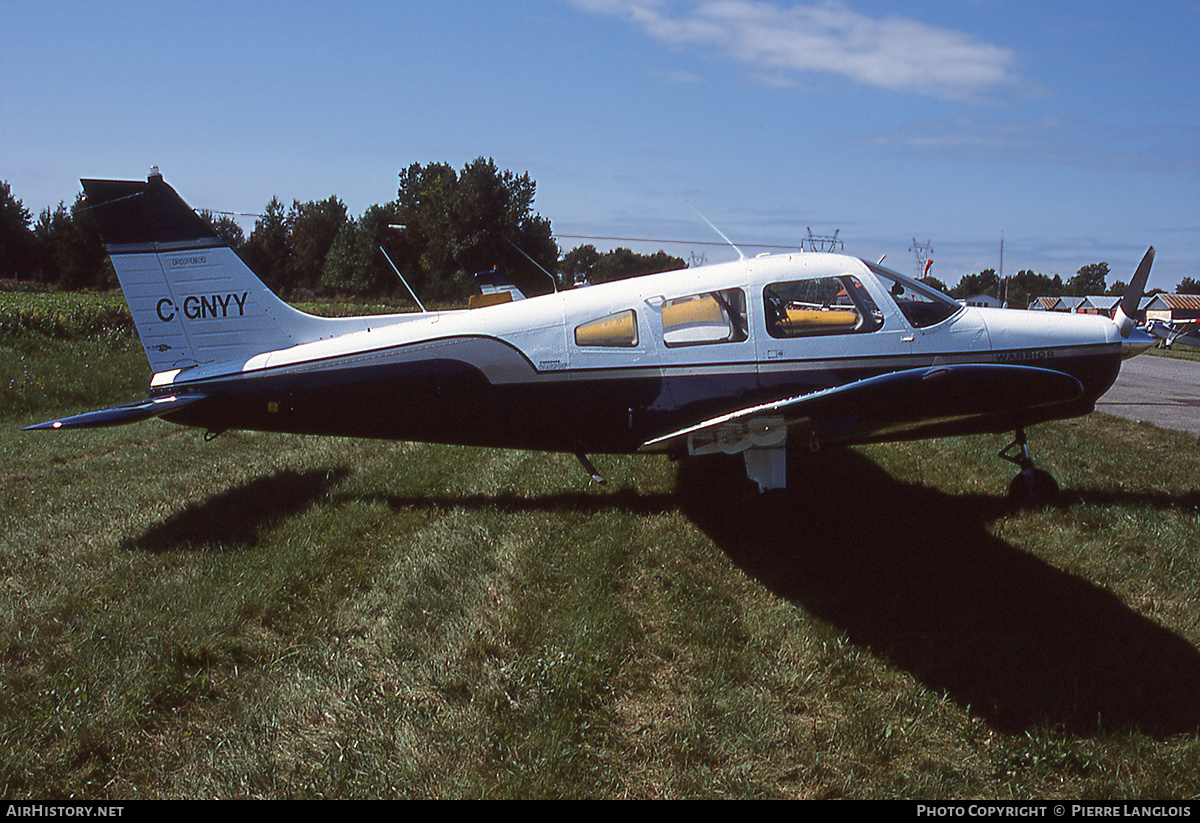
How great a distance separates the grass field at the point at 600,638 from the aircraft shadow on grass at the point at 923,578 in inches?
0.9

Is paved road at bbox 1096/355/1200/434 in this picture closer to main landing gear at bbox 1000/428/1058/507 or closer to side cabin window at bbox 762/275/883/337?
main landing gear at bbox 1000/428/1058/507

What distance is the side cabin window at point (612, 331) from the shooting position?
5.87m

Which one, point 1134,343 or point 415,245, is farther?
point 415,245

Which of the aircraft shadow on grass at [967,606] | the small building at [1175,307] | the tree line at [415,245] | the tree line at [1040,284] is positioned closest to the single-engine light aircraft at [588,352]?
the aircraft shadow on grass at [967,606]

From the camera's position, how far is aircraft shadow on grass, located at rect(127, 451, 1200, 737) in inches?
148

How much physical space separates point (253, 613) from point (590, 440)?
2.88 m

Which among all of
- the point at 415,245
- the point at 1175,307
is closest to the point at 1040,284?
the point at 1175,307

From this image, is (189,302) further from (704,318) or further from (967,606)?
(967,606)

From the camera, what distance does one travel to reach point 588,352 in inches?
233

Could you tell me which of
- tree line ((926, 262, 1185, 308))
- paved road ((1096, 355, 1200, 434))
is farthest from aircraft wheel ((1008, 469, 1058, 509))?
tree line ((926, 262, 1185, 308))

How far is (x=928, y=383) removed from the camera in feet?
13.7

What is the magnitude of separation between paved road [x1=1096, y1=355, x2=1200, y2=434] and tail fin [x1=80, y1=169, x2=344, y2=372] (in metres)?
12.4

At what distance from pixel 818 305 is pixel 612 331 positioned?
174 cm
